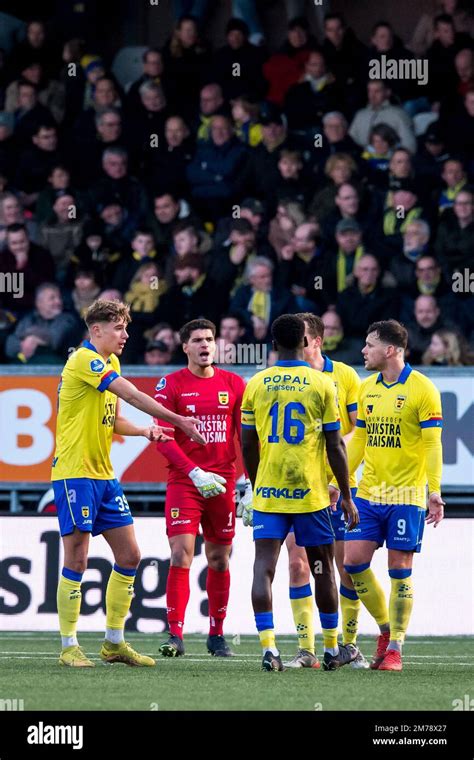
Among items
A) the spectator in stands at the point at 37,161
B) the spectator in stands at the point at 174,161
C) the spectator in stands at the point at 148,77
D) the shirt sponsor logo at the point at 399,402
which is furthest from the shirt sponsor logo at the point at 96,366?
the spectator in stands at the point at 148,77

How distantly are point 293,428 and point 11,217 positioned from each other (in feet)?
29.1

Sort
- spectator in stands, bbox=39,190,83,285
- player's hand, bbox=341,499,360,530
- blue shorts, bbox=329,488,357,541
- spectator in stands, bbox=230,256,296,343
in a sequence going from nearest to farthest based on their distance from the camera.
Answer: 1. player's hand, bbox=341,499,360,530
2. blue shorts, bbox=329,488,357,541
3. spectator in stands, bbox=230,256,296,343
4. spectator in stands, bbox=39,190,83,285

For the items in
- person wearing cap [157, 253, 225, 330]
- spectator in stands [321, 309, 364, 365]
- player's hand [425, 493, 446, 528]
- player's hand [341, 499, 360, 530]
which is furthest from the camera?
person wearing cap [157, 253, 225, 330]

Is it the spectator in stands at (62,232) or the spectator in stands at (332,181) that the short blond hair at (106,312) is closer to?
the spectator in stands at (332,181)

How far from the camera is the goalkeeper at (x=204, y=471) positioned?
10492mm

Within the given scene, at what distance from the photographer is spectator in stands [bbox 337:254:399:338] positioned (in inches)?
607

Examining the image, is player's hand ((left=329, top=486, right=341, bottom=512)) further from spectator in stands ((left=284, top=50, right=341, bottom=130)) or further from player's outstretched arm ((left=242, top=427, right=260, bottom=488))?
spectator in stands ((left=284, top=50, right=341, bottom=130))

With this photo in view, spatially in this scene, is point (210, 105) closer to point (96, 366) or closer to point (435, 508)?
point (96, 366)

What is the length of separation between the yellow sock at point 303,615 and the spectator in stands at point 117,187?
25.9 ft

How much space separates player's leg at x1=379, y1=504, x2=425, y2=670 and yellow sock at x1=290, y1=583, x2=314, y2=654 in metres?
0.54

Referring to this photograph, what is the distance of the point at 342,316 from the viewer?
15.5 metres

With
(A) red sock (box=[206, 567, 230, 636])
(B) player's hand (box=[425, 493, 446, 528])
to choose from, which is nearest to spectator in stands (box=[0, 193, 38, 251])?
(A) red sock (box=[206, 567, 230, 636])

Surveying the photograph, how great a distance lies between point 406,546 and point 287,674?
4.08ft
